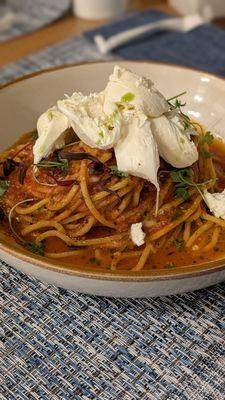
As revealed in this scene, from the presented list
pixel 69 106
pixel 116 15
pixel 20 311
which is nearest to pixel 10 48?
pixel 116 15

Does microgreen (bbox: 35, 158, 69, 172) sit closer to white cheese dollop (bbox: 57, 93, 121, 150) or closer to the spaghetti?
the spaghetti

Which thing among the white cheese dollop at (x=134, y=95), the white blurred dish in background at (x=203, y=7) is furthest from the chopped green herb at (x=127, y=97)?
the white blurred dish in background at (x=203, y=7)

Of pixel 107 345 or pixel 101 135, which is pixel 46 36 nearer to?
pixel 101 135

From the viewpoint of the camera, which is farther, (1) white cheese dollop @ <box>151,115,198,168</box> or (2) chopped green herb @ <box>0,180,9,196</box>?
(2) chopped green herb @ <box>0,180,9,196</box>

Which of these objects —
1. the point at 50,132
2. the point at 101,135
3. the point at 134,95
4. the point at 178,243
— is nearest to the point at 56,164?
the point at 50,132

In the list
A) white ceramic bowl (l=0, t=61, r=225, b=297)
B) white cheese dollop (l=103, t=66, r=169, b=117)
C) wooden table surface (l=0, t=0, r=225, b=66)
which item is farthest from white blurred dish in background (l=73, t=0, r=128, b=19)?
white cheese dollop (l=103, t=66, r=169, b=117)
